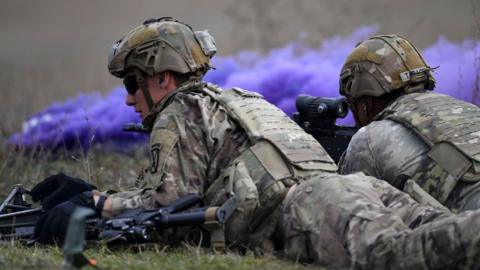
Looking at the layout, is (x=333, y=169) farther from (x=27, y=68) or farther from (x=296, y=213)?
(x=27, y=68)

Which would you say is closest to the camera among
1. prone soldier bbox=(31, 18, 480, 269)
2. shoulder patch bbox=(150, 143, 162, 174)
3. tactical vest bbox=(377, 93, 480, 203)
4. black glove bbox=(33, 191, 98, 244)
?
prone soldier bbox=(31, 18, 480, 269)

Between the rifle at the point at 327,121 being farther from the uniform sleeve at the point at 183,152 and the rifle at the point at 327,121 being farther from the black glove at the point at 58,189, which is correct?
the black glove at the point at 58,189

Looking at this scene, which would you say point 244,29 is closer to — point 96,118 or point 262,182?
point 96,118

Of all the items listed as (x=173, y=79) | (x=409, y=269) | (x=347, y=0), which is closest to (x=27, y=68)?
(x=347, y=0)

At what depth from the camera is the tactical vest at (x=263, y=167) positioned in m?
5.97

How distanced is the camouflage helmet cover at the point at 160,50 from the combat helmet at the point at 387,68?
1366 millimetres

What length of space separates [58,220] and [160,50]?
127 cm

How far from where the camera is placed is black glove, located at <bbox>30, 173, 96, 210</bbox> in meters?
6.25

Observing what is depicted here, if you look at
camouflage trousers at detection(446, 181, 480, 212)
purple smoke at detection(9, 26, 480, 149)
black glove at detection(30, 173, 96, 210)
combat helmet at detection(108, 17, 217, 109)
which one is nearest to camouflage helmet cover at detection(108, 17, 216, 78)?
combat helmet at detection(108, 17, 217, 109)

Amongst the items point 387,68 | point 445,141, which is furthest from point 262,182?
point 387,68

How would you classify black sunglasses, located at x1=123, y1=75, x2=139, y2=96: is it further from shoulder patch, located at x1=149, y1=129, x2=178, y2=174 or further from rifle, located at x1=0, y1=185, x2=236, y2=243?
rifle, located at x1=0, y1=185, x2=236, y2=243

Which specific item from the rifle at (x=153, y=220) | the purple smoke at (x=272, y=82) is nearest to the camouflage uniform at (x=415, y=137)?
the rifle at (x=153, y=220)

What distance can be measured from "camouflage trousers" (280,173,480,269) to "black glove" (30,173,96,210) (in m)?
1.30

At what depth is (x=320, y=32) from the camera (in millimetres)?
20734
